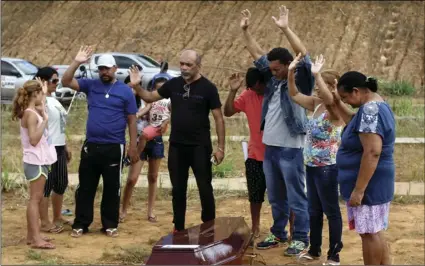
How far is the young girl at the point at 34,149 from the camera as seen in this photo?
7625 millimetres

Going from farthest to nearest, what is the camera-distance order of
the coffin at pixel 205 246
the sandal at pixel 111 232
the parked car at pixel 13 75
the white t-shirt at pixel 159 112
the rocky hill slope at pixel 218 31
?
the rocky hill slope at pixel 218 31
the parked car at pixel 13 75
the white t-shirt at pixel 159 112
the sandal at pixel 111 232
the coffin at pixel 205 246

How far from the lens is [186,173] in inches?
312

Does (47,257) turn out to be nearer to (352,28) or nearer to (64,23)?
(352,28)

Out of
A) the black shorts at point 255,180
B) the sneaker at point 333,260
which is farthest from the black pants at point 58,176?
the sneaker at point 333,260

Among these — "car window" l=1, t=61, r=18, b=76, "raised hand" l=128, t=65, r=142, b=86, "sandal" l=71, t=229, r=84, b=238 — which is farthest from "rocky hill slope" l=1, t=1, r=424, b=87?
"raised hand" l=128, t=65, r=142, b=86

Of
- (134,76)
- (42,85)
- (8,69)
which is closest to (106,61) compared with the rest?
(134,76)

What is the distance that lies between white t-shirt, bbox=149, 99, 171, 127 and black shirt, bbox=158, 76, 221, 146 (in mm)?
1083

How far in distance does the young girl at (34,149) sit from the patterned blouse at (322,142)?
2560 mm

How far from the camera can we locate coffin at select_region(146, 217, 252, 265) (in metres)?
5.67

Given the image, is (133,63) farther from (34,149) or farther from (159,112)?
(34,149)

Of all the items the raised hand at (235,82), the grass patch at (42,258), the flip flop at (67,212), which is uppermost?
the raised hand at (235,82)

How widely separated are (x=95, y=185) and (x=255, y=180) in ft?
5.75

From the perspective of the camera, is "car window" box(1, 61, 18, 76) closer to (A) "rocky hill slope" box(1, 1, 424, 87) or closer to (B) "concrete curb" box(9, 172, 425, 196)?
(A) "rocky hill slope" box(1, 1, 424, 87)

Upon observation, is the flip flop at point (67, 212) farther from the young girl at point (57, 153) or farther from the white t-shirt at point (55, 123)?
the white t-shirt at point (55, 123)
